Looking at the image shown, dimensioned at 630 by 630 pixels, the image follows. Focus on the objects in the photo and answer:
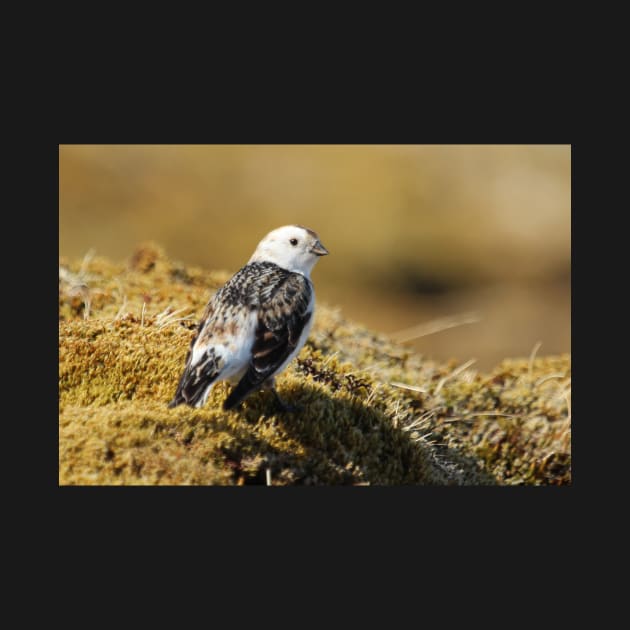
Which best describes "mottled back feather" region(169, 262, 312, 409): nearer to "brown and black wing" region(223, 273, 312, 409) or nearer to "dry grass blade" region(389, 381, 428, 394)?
"brown and black wing" region(223, 273, 312, 409)

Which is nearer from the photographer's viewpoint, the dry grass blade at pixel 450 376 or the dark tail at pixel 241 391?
the dark tail at pixel 241 391

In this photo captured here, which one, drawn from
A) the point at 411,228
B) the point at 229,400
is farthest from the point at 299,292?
the point at 411,228

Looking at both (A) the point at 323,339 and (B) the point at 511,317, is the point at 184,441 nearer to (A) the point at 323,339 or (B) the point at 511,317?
(A) the point at 323,339

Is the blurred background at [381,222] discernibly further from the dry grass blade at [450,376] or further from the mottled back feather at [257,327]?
the mottled back feather at [257,327]

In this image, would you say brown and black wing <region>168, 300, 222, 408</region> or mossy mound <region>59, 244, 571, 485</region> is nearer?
mossy mound <region>59, 244, 571, 485</region>

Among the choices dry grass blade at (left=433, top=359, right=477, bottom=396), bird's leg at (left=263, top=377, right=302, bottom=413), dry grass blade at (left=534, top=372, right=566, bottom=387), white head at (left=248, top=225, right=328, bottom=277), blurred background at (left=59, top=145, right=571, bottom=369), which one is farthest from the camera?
blurred background at (left=59, top=145, right=571, bottom=369)

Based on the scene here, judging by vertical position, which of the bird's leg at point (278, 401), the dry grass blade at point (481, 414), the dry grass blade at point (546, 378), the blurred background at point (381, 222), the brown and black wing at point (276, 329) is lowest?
the dry grass blade at point (481, 414)

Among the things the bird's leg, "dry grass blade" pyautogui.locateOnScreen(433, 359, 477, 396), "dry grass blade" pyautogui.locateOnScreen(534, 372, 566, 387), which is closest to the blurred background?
"dry grass blade" pyautogui.locateOnScreen(534, 372, 566, 387)

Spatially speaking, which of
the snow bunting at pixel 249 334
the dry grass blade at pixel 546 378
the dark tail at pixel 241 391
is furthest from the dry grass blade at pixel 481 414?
the dark tail at pixel 241 391
